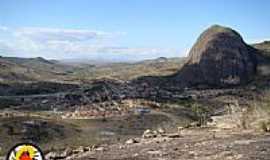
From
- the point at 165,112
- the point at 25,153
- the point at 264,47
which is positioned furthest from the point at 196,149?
the point at 264,47

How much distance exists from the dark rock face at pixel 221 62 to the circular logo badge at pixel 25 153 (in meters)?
98.5

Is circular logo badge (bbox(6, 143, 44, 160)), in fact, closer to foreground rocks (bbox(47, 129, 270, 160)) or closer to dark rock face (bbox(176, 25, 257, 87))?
foreground rocks (bbox(47, 129, 270, 160))

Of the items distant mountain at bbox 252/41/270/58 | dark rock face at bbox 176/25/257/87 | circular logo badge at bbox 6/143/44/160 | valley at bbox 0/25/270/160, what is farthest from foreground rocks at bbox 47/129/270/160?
distant mountain at bbox 252/41/270/58

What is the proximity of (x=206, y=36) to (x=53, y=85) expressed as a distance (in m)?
36.9

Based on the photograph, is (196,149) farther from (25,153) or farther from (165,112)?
(165,112)

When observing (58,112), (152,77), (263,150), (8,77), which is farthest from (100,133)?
(8,77)

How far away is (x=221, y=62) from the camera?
349 ft

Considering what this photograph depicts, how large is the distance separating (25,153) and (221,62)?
104 meters

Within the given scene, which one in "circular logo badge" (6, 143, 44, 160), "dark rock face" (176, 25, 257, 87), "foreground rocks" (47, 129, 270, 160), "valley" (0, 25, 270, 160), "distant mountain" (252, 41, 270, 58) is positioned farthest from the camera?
"distant mountain" (252, 41, 270, 58)

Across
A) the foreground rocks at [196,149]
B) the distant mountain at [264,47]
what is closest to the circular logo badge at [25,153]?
the foreground rocks at [196,149]

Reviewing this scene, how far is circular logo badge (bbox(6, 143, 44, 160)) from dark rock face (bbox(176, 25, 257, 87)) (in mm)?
98480

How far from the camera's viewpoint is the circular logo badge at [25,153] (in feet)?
15.3

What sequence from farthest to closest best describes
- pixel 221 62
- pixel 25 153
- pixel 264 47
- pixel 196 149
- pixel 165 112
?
1. pixel 264 47
2. pixel 221 62
3. pixel 165 112
4. pixel 196 149
5. pixel 25 153

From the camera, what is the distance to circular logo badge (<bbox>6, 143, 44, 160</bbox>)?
15.3 feet
